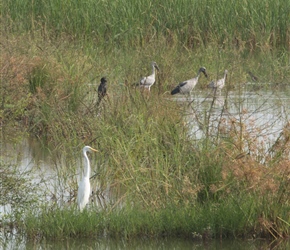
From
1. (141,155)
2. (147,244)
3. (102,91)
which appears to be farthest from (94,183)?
(102,91)

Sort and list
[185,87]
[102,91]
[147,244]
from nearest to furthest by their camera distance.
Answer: [147,244] → [102,91] → [185,87]

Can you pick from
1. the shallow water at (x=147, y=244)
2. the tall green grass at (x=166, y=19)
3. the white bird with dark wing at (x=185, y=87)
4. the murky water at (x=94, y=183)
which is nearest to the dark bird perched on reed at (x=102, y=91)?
the murky water at (x=94, y=183)

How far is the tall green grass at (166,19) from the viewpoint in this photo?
18.4m

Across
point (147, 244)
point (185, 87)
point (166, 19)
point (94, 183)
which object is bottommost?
point (147, 244)

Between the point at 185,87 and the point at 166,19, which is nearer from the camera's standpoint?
the point at 185,87

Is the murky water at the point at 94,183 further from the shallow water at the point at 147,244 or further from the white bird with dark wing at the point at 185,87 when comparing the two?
the white bird with dark wing at the point at 185,87

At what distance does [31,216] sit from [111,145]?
1.48 metres

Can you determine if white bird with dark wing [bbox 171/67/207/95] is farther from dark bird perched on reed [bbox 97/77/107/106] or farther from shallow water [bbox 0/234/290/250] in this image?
shallow water [bbox 0/234/290/250]

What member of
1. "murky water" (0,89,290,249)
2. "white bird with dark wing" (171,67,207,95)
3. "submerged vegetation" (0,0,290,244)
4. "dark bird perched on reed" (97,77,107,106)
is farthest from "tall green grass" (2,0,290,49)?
"murky water" (0,89,290,249)

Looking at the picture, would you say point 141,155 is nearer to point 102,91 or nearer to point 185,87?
point 102,91

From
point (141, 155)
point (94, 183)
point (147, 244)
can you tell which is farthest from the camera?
point (94, 183)

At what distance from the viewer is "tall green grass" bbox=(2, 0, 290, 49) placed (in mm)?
18438

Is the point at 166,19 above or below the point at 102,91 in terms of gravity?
above

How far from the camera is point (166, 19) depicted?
62.2ft
